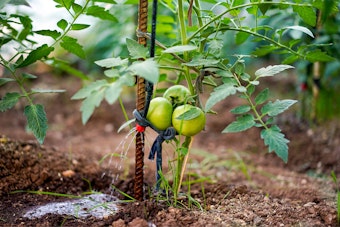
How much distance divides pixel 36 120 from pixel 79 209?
308mm

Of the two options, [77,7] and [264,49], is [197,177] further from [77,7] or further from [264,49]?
[77,7]

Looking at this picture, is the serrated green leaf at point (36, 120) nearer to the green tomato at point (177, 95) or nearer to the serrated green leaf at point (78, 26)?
the serrated green leaf at point (78, 26)

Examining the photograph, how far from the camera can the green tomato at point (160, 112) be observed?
3.82ft

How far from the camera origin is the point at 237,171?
6.75 feet

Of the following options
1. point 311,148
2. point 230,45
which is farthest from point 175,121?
point 230,45

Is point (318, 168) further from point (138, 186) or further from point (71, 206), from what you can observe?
point (71, 206)

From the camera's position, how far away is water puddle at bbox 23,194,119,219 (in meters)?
1.27

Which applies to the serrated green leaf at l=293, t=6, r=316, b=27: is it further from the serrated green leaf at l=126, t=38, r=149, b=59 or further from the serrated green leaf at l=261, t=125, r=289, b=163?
the serrated green leaf at l=126, t=38, r=149, b=59

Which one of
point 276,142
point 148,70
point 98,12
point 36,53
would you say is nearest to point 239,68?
point 276,142

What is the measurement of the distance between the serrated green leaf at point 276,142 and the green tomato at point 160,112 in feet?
0.85

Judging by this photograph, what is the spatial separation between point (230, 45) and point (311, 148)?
3.21ft

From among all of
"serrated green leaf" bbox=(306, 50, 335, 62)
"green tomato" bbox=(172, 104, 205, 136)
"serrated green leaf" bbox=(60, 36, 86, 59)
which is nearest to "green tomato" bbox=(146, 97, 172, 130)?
"green tomato" bbox=(172, 104, 205, 136)

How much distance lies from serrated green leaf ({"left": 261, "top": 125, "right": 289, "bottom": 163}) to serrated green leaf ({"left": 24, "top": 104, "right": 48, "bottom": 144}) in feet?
2.01

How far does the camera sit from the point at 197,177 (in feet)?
5.81
